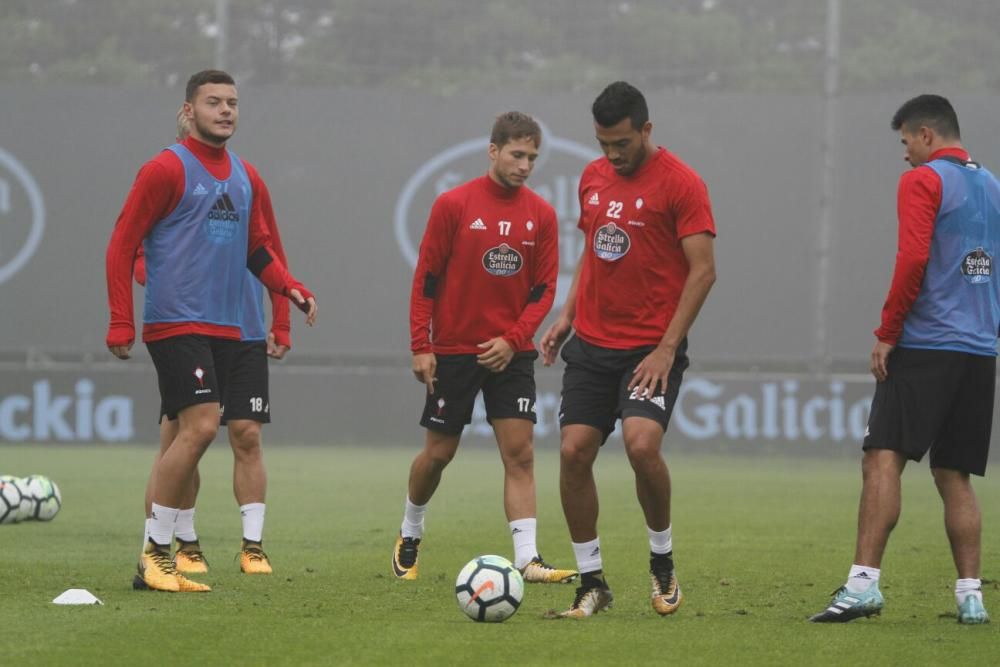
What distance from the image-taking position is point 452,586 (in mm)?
7898

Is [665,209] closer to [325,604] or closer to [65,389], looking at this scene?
[325,604]

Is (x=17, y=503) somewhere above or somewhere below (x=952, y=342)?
below

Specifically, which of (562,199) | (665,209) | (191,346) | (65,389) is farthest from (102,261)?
(665,209)

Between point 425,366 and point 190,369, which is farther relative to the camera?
point 425,366

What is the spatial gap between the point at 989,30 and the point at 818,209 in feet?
10.4

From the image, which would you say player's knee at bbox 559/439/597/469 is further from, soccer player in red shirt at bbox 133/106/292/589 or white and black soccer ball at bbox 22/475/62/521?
white and black soccer ball at bbox 22/475/62/521

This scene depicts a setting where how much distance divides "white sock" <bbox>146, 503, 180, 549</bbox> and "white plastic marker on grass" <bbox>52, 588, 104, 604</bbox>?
1.95 feet

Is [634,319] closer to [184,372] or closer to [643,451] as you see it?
[643,451]

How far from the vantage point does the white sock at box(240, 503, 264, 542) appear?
27.7ft

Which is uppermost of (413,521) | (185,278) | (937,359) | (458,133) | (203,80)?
(458,133)

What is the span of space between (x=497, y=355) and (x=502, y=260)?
49 cm

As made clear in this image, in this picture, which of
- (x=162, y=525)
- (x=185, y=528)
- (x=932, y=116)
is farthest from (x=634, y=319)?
(x=185, y=528)

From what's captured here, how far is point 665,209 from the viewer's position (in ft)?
22.5

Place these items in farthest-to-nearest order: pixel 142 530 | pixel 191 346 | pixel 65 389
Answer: pixel 65 389
pixel 142 530
pixel 191 346
